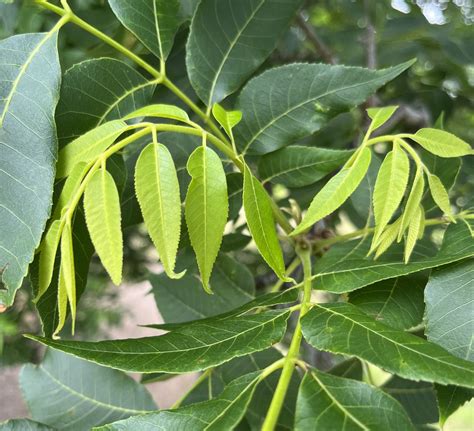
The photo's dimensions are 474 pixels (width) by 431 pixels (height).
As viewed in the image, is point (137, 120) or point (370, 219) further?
point (370, 219)

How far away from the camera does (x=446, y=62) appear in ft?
3.70

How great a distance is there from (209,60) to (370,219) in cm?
19

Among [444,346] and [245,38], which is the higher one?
[245,38]

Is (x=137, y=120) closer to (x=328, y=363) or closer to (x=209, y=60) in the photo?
(x=209, y=60)

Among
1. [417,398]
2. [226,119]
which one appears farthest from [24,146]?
[417,398]

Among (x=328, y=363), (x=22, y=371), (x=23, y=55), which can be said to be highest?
(x=23, y=55)

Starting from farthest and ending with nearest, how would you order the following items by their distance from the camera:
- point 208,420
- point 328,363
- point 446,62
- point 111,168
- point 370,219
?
point 446,62
point 328,363
point 370,219
point 111,168
point 208,420

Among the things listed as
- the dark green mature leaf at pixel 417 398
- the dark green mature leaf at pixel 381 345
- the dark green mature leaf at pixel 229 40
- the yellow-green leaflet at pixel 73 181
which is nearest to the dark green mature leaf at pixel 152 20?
the dark green mature leaf at pixel 229 40

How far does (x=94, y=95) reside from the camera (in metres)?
0.46

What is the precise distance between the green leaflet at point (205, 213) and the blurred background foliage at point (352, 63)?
244 mm

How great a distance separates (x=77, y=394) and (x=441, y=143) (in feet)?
1.09

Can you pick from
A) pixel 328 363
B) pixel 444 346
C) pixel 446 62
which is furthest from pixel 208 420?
pixel 446 62

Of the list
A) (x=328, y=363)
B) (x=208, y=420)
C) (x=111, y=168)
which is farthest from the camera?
(x=328, y=363)

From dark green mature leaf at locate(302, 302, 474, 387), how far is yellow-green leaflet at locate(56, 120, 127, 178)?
0.53ft
